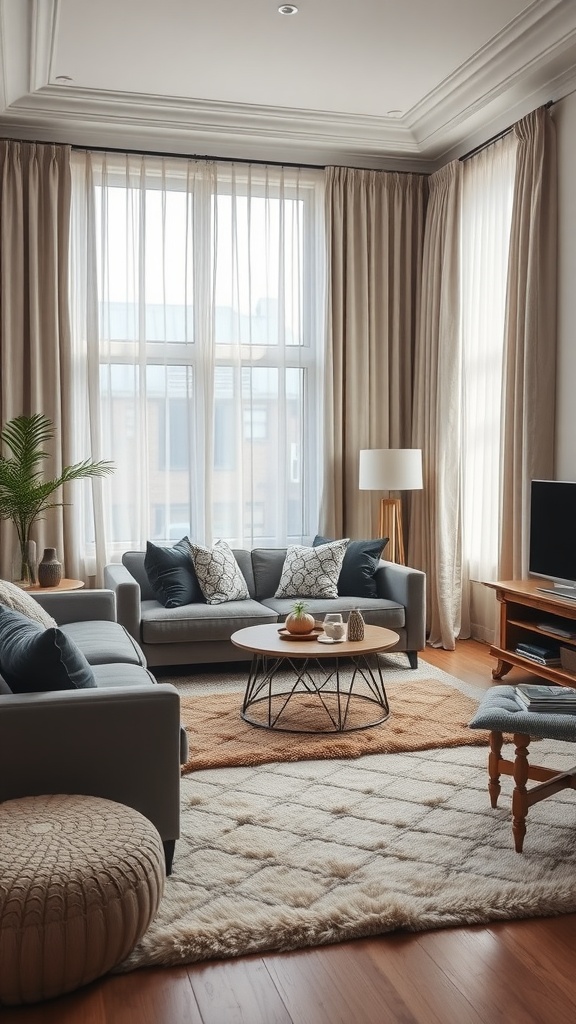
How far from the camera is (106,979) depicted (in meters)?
2.20

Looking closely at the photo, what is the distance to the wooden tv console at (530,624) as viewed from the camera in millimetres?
4598

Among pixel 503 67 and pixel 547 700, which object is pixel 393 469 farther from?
pixel 547 700

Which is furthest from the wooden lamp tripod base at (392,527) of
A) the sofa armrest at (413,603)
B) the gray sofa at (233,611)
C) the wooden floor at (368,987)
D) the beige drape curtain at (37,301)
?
the wooden floor at (368,987)

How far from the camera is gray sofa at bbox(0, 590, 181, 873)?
251 centimetres

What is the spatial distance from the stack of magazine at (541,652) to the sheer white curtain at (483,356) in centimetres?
83

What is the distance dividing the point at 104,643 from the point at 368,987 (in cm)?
209

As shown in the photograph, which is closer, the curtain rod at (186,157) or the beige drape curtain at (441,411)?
the curtain rod at (186,157)

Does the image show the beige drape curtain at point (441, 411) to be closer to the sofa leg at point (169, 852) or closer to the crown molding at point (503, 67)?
the crown molding at point (503, 67)

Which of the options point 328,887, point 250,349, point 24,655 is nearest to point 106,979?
point 328,887

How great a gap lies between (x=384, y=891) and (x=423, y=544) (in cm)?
397

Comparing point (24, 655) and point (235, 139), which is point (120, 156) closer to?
point (235, 139)

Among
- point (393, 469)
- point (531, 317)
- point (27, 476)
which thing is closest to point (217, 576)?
point (27, 476)

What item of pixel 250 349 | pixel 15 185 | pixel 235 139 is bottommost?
pixel 250 349

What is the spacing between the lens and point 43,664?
258 centimetres
